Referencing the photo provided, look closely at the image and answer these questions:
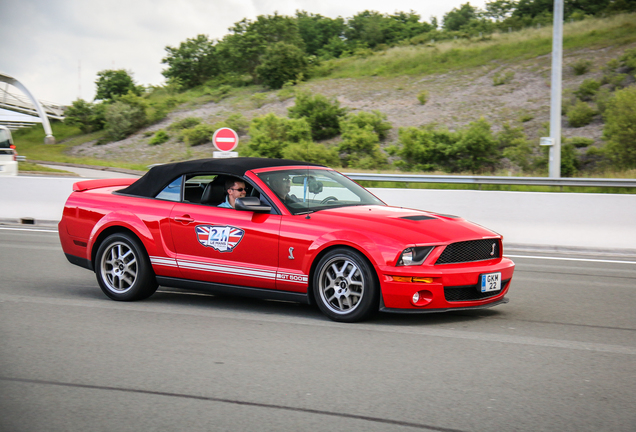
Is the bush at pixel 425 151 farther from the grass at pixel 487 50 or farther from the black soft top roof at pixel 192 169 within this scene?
the black soft top roof at pixel 192 169

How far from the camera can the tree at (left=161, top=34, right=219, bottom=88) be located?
2963 inches

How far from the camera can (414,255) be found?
6.08m

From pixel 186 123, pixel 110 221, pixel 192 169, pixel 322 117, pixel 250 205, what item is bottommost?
pixel 110 221

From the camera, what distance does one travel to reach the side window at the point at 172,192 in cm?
737

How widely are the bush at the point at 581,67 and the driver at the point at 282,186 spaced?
43.5 meters

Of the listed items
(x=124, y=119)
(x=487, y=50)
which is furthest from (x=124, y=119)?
(x=487, y=50)

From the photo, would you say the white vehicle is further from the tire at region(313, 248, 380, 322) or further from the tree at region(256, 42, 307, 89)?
the tree at region(256, 42, 307, 89)

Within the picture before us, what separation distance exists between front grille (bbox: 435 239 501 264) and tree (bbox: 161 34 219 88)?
7051 cm

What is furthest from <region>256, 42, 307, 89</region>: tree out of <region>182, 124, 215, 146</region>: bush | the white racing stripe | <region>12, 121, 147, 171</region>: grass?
the white racing stripe

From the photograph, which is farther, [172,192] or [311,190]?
[172,192]

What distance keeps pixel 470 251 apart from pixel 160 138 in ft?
166

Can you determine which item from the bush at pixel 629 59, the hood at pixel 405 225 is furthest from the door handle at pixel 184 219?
the bush at pixel 629 59

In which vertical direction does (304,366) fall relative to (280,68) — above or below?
below

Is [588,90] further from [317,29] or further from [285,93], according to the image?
[317,29]
